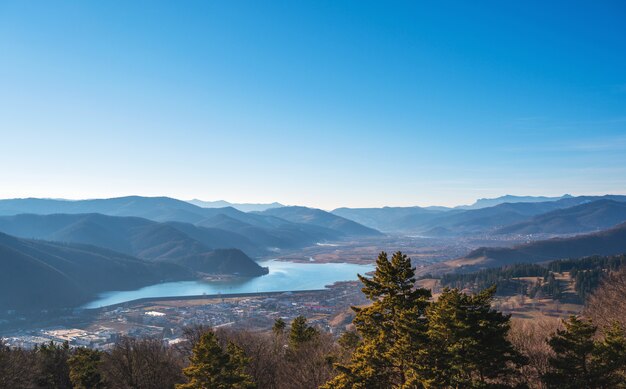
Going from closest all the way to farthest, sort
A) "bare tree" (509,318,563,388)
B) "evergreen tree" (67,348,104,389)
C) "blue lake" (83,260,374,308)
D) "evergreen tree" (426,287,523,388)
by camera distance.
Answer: "evergreen tree" (426,287,523,388)
"bare tree" (509,318,563,388)
"evergreen tree" (67,348,104,389)
"blue lake" (83,260,374,308)

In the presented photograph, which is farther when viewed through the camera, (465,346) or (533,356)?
(533,356)

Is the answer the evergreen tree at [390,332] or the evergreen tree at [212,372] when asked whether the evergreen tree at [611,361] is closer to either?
the evergreen tree at [390,332]

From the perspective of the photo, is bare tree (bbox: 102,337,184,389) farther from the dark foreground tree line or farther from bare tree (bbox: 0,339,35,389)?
the dark foreground tree line

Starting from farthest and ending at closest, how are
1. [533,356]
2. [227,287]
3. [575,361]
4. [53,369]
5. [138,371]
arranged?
1. [227,287]
2. [53,369]
3. [138,371]
4. [533,356]
5. [575,361]

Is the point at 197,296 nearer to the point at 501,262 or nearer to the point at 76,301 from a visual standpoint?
the point at 76,301

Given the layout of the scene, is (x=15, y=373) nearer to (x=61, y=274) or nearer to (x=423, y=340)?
(x=423, y=340)

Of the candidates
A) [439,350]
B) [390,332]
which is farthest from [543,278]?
[439,350]

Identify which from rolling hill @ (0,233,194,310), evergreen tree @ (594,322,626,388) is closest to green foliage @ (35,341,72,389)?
evergreen tree @ (594,322,626,388)
